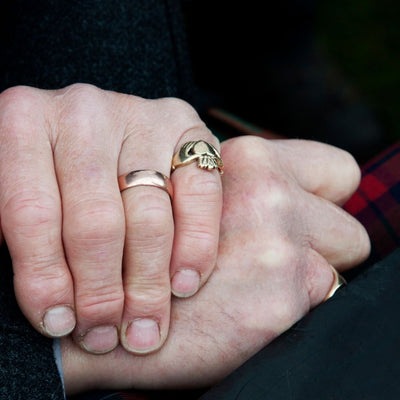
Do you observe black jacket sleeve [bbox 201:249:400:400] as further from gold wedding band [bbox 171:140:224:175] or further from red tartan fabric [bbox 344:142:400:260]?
red tartan fabric [bbox 344:142:400:260]

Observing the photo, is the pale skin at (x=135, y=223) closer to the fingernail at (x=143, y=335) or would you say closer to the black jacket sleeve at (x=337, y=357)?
the fingernail at (x=143, y=335)

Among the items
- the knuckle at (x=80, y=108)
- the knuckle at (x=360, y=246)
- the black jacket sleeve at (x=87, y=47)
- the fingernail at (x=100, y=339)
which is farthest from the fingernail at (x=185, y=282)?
the black jacket sleeve at (x=87, y=47)

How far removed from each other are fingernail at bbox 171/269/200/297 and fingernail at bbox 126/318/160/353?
2.3 inches

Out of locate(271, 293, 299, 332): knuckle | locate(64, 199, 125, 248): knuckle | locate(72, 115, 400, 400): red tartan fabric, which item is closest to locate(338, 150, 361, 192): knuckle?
locate(72, 115, 400, 400): red tartan fabric

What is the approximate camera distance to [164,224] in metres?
0.75

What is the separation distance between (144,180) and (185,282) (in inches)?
6.5

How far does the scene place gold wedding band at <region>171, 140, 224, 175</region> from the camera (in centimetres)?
83

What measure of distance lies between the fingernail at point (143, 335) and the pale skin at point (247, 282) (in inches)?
1.4

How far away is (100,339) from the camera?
80 cm

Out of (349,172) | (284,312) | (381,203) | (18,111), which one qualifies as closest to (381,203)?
(381,203)

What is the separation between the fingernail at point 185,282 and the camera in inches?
32.1

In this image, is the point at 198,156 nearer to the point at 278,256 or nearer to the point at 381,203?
the point at 278,256

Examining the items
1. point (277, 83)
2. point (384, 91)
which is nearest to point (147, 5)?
point (277, 83)

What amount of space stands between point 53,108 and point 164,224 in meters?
0.25
